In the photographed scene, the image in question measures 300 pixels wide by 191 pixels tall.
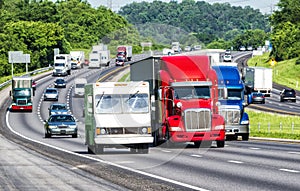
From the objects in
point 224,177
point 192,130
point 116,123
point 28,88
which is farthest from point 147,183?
point 28,88

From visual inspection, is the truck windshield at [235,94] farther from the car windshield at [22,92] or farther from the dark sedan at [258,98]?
the dark sedan at [258,98]

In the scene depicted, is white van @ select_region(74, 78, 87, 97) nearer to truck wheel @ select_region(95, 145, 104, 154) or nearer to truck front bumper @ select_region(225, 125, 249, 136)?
truck front bumper @ select_region(225, 125, 249, 136)

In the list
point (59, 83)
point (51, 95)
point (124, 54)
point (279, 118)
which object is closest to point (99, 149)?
point (279, 118)

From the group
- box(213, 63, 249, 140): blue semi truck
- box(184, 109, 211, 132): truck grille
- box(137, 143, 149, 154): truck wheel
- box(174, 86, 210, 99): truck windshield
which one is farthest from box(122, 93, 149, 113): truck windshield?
box(213, 63, 249, 140): blue semi truck

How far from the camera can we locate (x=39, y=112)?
8325 centimetres

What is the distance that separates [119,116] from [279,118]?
125 ft

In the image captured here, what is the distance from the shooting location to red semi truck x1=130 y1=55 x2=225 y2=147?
3170cm

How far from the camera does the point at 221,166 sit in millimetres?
23219

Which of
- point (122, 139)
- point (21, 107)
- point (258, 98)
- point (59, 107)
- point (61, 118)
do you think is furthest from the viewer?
point (258, 98)

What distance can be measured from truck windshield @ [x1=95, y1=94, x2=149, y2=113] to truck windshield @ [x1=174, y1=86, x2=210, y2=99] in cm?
365

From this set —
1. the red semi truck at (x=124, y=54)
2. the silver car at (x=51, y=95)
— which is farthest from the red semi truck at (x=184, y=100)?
the red semi truck at (x=124, y=54)

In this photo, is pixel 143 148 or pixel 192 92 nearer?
pixel 143 148

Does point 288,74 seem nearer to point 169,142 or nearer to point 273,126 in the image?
point 273,126

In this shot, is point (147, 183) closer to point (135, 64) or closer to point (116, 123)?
point (116, 123)
